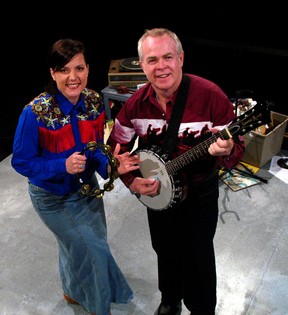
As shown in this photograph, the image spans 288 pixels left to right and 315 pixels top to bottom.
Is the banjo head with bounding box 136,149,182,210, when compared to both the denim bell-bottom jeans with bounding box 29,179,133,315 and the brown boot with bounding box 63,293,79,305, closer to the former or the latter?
the denim bell-bottom jeans with bounding box 29,179,133,315

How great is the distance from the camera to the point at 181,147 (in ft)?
7.12

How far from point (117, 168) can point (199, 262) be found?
0.73 m

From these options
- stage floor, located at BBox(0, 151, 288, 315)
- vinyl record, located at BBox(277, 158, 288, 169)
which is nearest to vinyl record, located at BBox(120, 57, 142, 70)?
stage floor, located at BBox(0, 151, 288, 315)

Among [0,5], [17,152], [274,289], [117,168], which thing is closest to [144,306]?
Result: [274,289]

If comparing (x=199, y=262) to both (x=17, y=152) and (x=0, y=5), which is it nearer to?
(x=17, y=152)

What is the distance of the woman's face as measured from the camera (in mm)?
2197

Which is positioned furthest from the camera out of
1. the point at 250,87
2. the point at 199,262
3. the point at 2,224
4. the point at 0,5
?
the point at 250,87

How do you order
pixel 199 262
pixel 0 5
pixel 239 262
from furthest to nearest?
pixel 0 5 → pixel 239 262 → pixel 199 262

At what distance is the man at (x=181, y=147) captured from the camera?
2031mm

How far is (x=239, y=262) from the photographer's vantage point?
3.13 m

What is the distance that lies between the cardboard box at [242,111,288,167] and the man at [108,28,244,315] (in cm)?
198

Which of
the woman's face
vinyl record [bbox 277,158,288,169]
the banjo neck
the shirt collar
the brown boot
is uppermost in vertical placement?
the woman's face

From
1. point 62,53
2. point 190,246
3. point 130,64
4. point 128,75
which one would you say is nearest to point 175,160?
point 190,246

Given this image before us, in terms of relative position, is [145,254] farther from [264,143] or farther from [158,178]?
[264,143]
